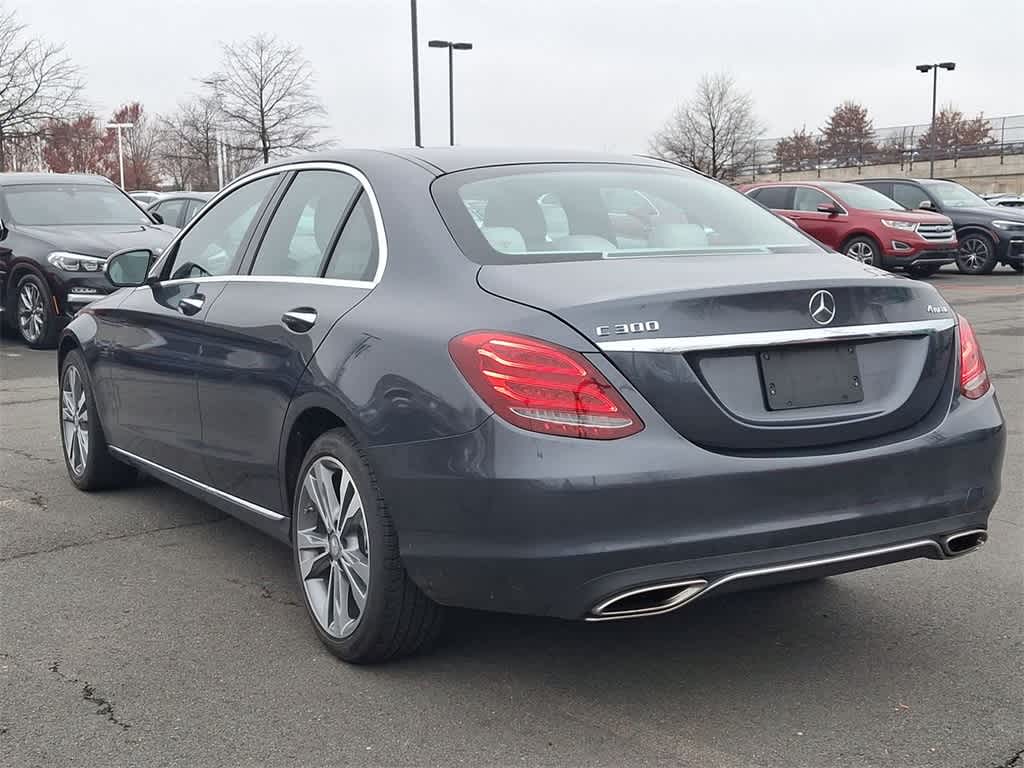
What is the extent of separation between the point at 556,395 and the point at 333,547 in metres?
1.05

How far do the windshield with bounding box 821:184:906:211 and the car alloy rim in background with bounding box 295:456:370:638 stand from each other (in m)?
17.9

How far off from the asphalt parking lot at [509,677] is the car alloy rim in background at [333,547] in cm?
16

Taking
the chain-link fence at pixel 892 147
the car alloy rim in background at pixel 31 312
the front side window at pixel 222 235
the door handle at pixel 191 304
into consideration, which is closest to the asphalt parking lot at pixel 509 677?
the door handle at pixel 191 304

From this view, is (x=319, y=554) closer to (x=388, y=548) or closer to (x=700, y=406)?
(x=388, y=548)

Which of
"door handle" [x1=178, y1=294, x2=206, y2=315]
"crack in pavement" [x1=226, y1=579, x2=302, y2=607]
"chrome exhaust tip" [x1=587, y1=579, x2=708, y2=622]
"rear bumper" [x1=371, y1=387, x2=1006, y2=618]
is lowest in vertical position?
"crack in pavement" [x1=226, y1=579, x2=302, y2=607]

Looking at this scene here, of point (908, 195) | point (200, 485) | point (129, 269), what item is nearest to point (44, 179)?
point (129, 269)

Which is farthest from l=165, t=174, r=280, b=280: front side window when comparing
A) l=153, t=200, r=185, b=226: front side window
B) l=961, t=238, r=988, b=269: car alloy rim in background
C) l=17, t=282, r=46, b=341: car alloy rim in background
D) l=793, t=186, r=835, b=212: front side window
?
l=961, t=238, r=988, b=269: car alloy rim in background

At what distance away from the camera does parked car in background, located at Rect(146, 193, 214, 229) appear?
1895cm

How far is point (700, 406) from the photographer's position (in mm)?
3109

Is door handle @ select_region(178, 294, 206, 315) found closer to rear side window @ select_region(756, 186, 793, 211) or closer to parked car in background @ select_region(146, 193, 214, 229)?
parked car in background @ select_region(146, 193, 214, 229)

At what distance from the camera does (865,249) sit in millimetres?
20172

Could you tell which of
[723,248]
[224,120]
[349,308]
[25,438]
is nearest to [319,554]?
[349,308]

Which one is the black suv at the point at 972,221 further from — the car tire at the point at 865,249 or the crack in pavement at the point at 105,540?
the crack in pavement at the point at 105,540

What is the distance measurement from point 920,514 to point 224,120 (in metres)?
44.1
